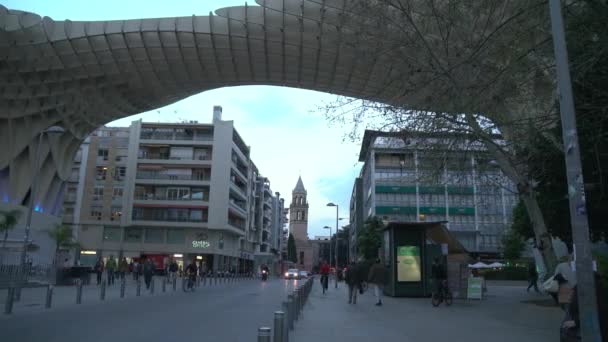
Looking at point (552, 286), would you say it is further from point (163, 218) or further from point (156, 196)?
point (156, 196)

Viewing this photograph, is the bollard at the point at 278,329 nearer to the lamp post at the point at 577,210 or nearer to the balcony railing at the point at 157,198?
the lamp post at the point at 577,210

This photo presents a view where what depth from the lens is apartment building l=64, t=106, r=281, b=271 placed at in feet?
210

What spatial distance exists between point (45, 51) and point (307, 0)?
59.6ft

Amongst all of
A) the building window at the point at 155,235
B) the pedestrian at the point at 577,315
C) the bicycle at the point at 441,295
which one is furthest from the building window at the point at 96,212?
the pedestrian at the point at 577,315

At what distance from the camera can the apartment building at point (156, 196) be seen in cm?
6388

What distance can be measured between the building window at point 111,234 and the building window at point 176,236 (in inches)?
268

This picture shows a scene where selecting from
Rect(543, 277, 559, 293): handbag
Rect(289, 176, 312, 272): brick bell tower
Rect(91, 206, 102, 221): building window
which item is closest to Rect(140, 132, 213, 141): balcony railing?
Rect(91, 206, 102, 221): building window

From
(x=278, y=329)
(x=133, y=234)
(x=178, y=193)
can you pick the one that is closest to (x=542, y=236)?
(x=278, y=329)

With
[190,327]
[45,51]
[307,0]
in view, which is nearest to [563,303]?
[190,327]

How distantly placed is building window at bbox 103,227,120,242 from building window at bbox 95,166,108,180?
691cm

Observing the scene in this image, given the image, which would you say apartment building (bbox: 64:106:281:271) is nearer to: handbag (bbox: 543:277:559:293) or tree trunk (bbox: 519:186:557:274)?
tree trunk (bbox: 519:186:557:274)

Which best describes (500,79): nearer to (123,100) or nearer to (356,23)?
(356,23)

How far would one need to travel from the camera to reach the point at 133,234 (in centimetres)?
6456

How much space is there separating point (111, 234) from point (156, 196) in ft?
25.9
